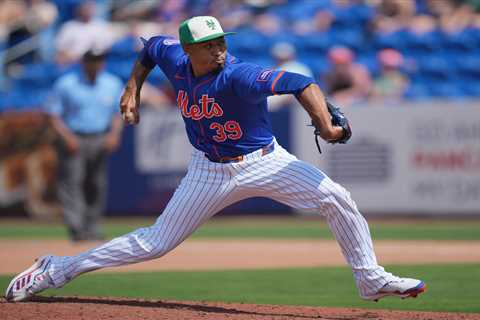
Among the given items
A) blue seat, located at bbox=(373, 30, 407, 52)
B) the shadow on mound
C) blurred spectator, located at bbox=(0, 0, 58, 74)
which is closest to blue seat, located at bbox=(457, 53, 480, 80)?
blue seat, located at bbox=(373, 30, 407, 52)

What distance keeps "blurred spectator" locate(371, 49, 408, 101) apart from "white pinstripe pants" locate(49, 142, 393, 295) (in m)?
8.56

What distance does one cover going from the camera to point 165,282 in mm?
8031

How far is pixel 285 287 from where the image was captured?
7684 mm

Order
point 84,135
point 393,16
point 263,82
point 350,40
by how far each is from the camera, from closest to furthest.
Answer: point 263,82 → point 84,135 → point 393,16 → point 350,40

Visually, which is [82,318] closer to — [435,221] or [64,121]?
[64,121]

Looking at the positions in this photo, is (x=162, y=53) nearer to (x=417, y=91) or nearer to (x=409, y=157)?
(x=409, y=157)

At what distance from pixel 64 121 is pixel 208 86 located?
6072mm

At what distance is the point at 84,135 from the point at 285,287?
15.6 ft

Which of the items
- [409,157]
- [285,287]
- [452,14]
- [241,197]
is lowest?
[285,287]

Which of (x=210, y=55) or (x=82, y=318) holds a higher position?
(x=210, y=55)

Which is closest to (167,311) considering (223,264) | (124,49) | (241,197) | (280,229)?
(241,197)

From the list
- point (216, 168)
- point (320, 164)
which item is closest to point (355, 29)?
point (320, 164)

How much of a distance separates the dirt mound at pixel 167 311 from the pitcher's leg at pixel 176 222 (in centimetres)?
33

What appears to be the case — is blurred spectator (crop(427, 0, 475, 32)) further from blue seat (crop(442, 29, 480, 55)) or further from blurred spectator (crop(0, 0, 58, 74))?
blurred spectator (crop(0, 0, 58, 74))
